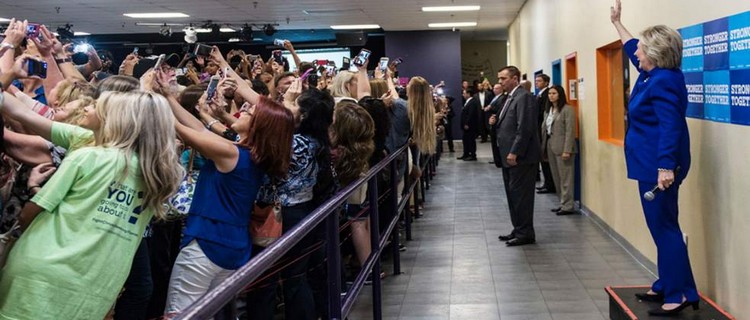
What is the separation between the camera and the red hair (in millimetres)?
2822

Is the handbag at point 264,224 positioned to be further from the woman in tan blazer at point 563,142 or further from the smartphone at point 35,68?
the woman in tan blazer at point 563,142

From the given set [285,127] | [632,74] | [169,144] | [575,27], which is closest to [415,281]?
[632,74]

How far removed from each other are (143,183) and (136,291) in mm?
746

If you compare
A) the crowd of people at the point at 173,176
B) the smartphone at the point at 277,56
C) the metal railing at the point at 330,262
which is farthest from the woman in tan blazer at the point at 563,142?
the crowd of people at the point at 173,176

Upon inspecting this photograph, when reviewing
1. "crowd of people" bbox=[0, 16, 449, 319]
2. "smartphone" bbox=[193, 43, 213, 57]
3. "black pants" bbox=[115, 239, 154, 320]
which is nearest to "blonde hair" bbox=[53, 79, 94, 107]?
"crowd of people" bbox=[0, 16, 449, 319]

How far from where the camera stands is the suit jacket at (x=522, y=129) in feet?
20.1

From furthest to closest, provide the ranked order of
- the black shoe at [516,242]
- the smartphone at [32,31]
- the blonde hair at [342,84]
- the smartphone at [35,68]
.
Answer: the black shoe at [516,242] < the blonde hair at [342,84] < the smartphone at [32,31] < the smartphone at [35,68]

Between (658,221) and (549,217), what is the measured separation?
3983mm

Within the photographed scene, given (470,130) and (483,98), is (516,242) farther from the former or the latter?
(483,98)

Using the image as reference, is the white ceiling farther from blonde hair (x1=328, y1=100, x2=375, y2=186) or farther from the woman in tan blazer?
blonde hair (x1=328, y1=100, x2=375, y2=186)

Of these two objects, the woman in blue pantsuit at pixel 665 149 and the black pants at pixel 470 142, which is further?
the black pants at pixel 470 142

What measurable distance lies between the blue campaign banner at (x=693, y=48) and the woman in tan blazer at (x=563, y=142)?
3.53 meters

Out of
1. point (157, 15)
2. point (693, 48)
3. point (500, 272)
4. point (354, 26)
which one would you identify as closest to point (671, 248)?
point (693, 48)

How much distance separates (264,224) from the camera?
10.2 feet
